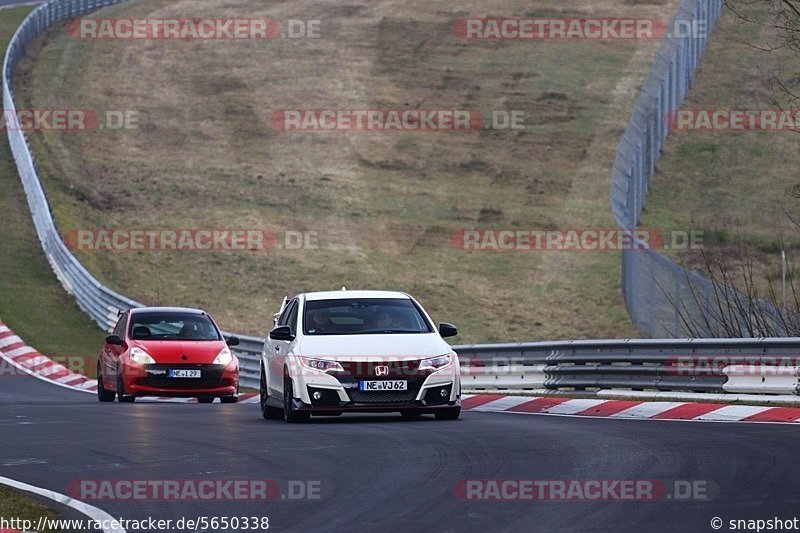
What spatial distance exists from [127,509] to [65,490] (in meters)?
1.22

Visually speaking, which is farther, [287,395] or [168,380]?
[168,380]

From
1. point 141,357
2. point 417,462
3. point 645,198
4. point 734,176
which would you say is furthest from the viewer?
point 734,176

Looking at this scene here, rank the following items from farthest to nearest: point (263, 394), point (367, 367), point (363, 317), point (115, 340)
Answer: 1. point (115, 340)
2. point (263, 394)
3. point (363, 317)
4. point (367, 367)

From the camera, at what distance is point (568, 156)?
53812 mm

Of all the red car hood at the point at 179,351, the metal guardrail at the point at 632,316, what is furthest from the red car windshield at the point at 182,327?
the metal guardrail at the point at 632,316

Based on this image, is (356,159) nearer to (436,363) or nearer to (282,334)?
(282,334)

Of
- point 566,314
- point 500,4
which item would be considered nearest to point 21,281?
point 566,314

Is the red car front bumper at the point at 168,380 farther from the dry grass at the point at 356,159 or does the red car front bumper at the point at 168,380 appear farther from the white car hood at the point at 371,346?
the dry grass at the point at 356,159

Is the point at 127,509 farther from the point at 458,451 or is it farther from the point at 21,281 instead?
the point at 21,281

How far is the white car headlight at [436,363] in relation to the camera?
662 inches

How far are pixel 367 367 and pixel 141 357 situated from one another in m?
6.98

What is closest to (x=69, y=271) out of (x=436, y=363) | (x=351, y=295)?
(x=351, y=295)

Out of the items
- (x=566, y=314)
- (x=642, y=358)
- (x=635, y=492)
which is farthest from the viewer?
(x=566, y=314)

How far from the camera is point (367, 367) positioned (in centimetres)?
1677
